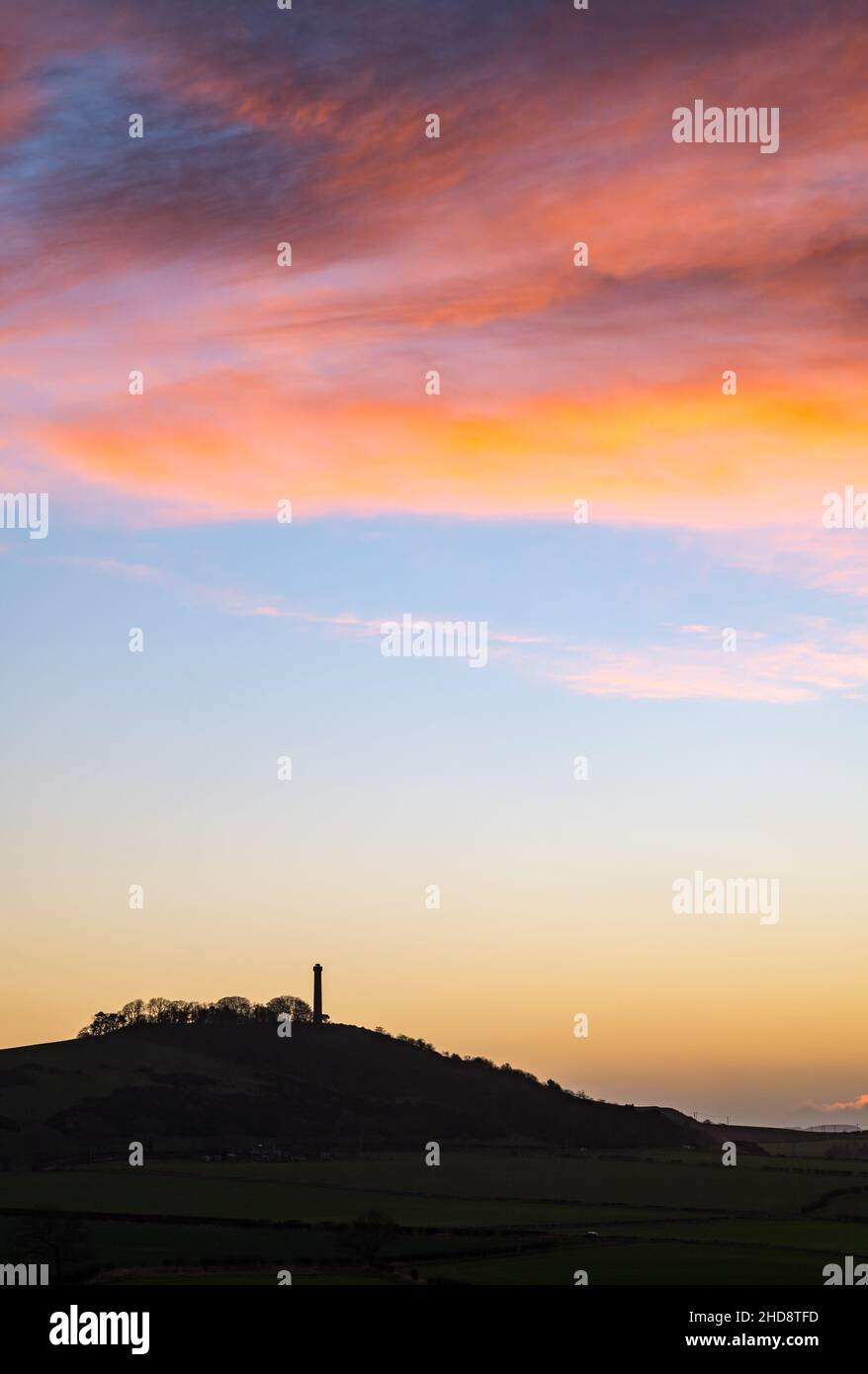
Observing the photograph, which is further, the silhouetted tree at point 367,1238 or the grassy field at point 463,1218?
the silhouetted tree at point 367,1238

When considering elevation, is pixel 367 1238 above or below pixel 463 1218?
above

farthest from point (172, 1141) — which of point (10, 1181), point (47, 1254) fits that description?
point (47, 1254)

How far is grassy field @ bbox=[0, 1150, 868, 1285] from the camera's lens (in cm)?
8838

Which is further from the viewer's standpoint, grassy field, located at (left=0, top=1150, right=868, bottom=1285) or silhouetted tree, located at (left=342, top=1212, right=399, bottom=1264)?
silhouetted tree, located at (left=342, top=1212, right=399, bottom=1264)

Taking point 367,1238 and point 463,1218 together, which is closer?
point 367,1238

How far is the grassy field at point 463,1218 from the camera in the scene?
8838 centimetres

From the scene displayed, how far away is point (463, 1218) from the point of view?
117m

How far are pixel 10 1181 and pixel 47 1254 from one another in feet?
198
